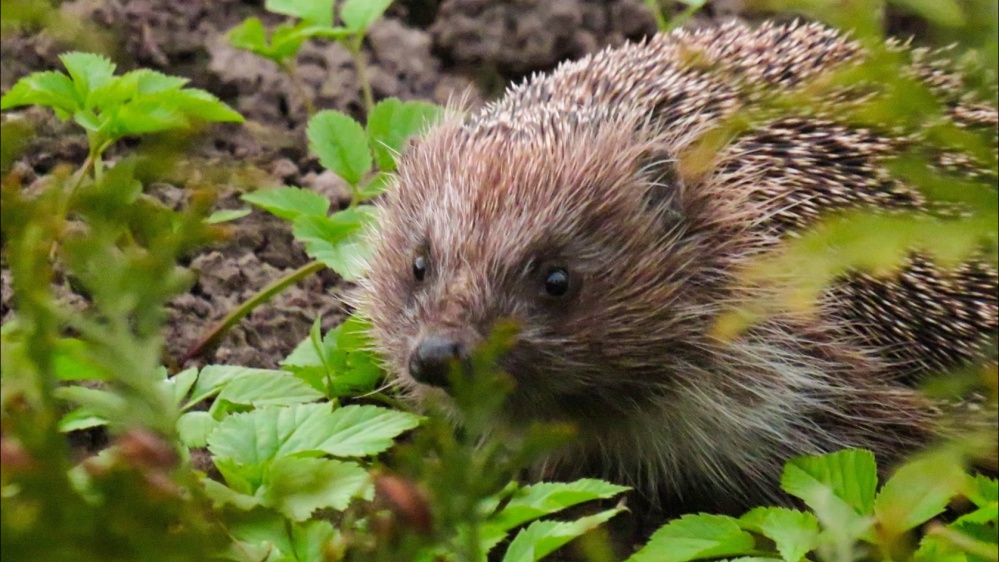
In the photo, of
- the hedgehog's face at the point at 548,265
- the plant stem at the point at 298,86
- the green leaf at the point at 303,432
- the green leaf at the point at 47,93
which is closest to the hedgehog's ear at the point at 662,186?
the hedgehog's face at the point at 548,265

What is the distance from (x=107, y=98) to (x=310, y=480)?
7.37ft

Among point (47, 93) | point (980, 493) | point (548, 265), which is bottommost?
point (980, 493)

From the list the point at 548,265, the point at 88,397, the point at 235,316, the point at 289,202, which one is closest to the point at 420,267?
the point at 548,265

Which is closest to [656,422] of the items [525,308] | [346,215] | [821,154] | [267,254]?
[525,308]

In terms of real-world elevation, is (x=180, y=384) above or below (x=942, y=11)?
below

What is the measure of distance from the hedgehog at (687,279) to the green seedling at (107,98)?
95 cm

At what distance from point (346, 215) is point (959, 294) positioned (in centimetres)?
230

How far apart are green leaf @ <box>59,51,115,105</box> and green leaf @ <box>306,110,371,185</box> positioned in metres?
0.79

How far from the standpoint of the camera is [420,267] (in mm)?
4145

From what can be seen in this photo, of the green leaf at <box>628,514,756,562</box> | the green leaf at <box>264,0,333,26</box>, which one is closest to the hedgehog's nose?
the green leaf at <box>628,514,756,562</box>

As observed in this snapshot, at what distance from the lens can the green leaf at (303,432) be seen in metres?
3.30

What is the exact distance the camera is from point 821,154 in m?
4.32

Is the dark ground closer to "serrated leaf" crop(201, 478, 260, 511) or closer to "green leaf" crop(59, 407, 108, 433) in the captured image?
"green leaf" crop(59, 407, 108, 433)

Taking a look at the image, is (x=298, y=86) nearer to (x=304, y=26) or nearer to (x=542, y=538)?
(x=304, y=26)
